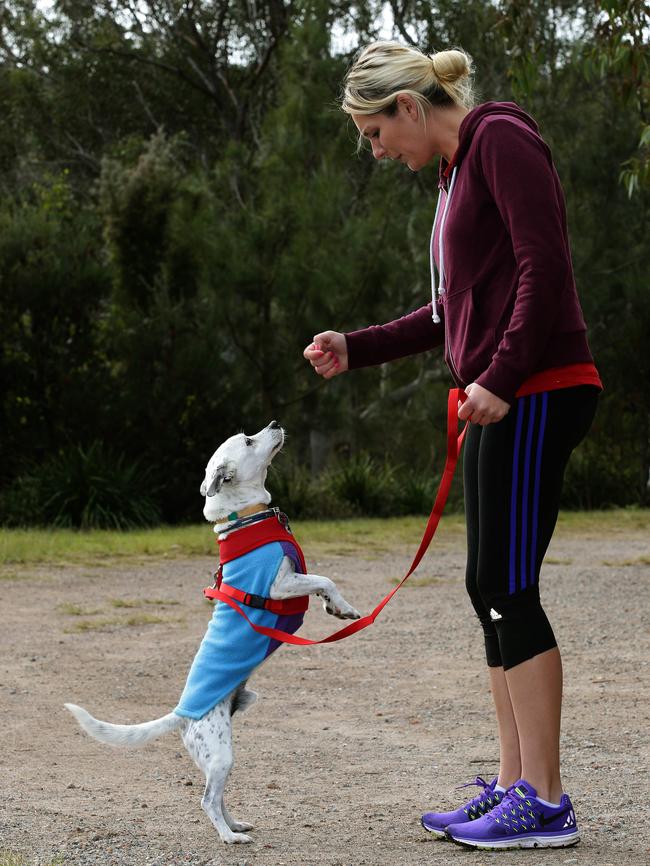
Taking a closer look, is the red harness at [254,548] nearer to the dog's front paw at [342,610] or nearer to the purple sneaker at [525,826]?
the dog's front paw at [342,610]

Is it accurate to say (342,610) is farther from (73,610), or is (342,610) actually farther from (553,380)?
(73,610)

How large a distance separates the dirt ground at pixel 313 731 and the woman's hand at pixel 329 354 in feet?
4.63

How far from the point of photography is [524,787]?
354 centimetres

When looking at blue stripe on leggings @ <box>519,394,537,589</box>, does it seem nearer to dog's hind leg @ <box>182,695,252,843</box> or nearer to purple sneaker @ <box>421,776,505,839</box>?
purple sneaker @ <box>421,776,505,839</box>

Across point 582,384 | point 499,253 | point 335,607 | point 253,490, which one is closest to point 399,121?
point 499,253

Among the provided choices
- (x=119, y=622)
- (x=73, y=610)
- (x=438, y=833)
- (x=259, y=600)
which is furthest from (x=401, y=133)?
(x=73, y=610)

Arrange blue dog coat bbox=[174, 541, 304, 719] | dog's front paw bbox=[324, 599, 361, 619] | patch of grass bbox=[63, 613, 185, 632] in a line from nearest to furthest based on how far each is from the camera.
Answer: blue dog coat bbox=[174, 541, 304, 719]
dog's front paw bbox=[324, 599, 361, 619]
patch of grass bbox=[63, 613, 185, 632]

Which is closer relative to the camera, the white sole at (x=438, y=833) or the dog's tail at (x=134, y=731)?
the white sole at (x=438, y=833)

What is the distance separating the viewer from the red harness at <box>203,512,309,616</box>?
378 cm

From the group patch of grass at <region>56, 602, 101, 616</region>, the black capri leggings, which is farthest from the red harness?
patch of grass at <region>56, 602, 101, 616</region>

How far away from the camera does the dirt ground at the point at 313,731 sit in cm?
367

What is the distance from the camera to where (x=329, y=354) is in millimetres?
4047

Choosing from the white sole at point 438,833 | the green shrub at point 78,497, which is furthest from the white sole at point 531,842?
the green shrub at point 78,497

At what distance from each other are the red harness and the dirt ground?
675 millimetres
